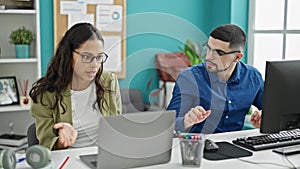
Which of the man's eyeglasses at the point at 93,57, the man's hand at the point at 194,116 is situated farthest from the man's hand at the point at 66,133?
the man's hand at the point at 194,116

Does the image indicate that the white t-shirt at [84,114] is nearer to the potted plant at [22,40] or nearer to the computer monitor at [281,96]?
the computer monitor at [281,96]

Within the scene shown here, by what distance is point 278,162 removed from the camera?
154cm

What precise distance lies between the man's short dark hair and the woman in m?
0.57

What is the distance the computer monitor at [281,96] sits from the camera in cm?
159

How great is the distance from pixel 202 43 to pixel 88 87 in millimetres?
556

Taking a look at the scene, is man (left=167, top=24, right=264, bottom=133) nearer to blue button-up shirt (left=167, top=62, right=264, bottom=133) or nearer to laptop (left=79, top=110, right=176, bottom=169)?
blue button-up shirt (left=167, top=62, right=264, bottom=133)

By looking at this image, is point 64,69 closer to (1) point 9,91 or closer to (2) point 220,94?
(2) point 220,94

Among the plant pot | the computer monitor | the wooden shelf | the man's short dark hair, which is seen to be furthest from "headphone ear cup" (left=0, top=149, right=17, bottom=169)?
the plant pot

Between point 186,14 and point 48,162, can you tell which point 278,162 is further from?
point 186,14

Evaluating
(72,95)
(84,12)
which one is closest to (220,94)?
(72,95)

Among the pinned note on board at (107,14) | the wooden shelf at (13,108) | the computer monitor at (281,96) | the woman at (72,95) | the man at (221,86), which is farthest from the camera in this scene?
the pinned note on board at (107,14)

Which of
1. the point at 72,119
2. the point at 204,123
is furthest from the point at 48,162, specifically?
the point at 204,123

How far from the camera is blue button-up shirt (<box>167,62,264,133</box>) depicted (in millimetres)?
1913

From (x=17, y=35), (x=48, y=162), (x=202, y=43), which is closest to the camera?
(x=48, y=162)
